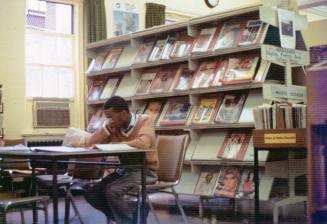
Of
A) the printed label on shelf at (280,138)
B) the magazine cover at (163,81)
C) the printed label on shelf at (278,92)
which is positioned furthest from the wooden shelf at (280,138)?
the magazine cover at (163,81)

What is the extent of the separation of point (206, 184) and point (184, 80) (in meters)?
1.07

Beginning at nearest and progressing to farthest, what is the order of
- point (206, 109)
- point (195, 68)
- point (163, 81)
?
1. point (206, 109)
2. point (195, 68)
3. point (163, 81)

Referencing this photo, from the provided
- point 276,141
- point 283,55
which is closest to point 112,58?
point 283,55

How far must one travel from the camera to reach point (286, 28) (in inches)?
167

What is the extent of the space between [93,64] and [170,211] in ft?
7.35

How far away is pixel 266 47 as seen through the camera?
417 cm

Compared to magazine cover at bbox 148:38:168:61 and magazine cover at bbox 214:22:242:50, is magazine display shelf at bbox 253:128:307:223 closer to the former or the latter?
magazine cover at bbox 214:22:242:50

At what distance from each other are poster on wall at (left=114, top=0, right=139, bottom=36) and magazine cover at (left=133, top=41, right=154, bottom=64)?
2.42 m

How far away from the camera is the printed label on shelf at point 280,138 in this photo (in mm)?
3514

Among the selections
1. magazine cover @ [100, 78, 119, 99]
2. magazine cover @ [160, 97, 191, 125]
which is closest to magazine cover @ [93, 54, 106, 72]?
magazine cover @ [100, 78, 119, 99]

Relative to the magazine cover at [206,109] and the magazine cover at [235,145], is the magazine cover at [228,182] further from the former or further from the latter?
the magazine cover at [206,109]

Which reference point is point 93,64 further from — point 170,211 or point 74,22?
point 170,211

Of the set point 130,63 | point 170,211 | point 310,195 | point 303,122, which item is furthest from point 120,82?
point 310,195

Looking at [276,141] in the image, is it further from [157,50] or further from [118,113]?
[157,50]
